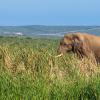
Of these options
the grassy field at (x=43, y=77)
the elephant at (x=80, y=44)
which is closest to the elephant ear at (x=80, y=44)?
the elephant at (x=80, y=44)

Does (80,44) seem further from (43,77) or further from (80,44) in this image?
(43,77)

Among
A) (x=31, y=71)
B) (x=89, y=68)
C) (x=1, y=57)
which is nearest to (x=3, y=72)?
(x=31, y=71)

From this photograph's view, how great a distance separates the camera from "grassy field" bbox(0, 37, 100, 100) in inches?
301

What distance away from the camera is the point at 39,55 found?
9609 millimetres

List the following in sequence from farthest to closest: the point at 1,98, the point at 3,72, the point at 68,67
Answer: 1. the point at 68,67
2. the point at 3,72
3. the point at 1,98

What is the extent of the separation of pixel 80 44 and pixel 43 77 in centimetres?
639

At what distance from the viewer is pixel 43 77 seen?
8.27 m

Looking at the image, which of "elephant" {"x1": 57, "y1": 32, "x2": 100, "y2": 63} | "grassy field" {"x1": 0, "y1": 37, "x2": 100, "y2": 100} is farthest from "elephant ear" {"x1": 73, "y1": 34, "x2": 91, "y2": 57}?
"grassy field" {"x1": 0, "y1": 37, "x2": 100, "y2": 100}

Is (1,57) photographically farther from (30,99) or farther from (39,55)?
(30,99)

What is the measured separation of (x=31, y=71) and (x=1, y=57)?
101cm

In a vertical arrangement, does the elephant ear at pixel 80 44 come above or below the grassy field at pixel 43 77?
below

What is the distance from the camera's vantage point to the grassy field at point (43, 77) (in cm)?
765

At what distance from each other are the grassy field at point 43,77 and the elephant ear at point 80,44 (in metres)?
4.09

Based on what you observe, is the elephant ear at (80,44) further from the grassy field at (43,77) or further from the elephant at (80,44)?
the grassy field at (43,77)
